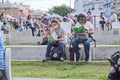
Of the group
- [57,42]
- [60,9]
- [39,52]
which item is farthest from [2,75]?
[60,9]

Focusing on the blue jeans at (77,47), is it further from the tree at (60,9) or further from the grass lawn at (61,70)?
the tree at (60,9)

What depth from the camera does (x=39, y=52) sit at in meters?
13.8

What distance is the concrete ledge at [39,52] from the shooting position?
44.0 feet

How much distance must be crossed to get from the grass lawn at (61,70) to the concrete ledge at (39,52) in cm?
137

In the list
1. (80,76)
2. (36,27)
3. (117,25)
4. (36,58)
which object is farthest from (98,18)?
(80,76)

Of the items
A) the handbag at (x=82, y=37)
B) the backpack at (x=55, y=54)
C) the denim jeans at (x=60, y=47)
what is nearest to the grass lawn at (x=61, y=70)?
the backpack at (x=55, y=54)

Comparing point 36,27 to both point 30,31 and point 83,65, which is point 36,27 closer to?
point 30,31

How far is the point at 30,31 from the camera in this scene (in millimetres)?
25766

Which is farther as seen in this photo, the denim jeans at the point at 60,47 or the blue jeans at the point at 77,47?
the denim jeans at the point at 60,47

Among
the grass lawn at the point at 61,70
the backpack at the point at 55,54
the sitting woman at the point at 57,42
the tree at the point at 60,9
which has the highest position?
the sitting woman at the point at 57,42

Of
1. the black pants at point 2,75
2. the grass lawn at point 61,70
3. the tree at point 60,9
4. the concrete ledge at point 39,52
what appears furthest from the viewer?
the tree at point 60,9

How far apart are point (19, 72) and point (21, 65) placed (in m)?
1.50

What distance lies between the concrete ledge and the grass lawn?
1366 mm

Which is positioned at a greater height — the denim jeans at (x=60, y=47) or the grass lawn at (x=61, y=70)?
the denim jeans at (x=60, y=47)
